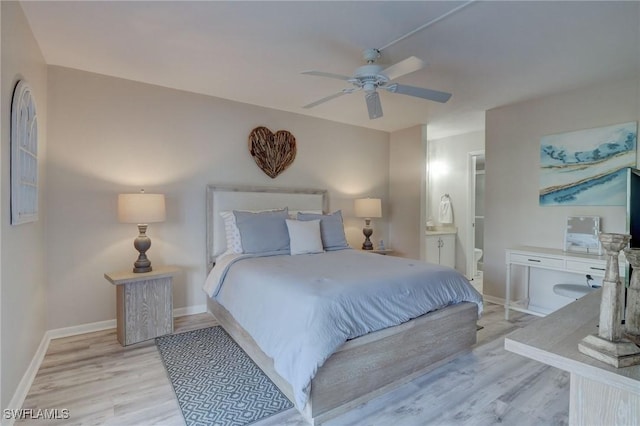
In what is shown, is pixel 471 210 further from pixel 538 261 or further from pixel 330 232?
pixel 330 232

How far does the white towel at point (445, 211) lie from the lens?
226 inches

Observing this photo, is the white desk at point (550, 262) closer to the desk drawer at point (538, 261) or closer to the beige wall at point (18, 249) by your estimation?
the desk drawer at point (538, 261)

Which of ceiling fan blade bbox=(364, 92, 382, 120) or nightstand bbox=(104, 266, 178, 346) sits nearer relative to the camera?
ceiling fan blade bbox=(364, 92, 382, 120)

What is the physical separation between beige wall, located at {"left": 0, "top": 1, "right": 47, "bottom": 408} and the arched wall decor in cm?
4

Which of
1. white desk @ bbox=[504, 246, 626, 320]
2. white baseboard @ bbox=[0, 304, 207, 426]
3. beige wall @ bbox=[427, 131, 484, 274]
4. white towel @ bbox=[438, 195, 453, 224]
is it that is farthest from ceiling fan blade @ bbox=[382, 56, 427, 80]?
white towel @ bbox=[438, 195, 453, 224]

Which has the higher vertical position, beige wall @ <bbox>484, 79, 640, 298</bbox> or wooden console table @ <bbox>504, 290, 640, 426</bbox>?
beige wall @ <bbox>484, 79, 640, 298</bbox>

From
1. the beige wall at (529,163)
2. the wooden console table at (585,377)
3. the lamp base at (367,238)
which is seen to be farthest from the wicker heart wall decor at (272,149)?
the wooden console table at (585,377)

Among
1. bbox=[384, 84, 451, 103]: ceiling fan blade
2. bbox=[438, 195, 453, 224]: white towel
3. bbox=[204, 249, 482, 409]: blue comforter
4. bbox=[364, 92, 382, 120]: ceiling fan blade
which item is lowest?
bbox=[204, 249, 482, 409]: blue comforter

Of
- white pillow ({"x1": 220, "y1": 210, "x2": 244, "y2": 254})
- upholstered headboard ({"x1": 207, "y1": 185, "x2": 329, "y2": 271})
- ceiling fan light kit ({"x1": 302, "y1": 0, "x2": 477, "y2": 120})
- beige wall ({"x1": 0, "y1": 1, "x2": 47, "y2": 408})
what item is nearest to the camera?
beige wall ({"x1": 0, "y1": 1, "x2": 47, "y2": 408})

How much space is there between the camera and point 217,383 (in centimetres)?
223

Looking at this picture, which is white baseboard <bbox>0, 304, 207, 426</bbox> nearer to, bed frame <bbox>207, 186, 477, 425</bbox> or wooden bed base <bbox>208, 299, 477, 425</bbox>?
bed frame <bbox>207, 186, 477, 425</bbox>

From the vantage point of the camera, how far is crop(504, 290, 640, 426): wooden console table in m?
0.90

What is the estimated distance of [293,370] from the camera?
181 centimetres

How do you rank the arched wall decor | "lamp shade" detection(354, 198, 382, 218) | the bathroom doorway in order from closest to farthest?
the arched wall decor < "lamp shade" detection(354, 198, 382, 218) < the bathroom doorway
